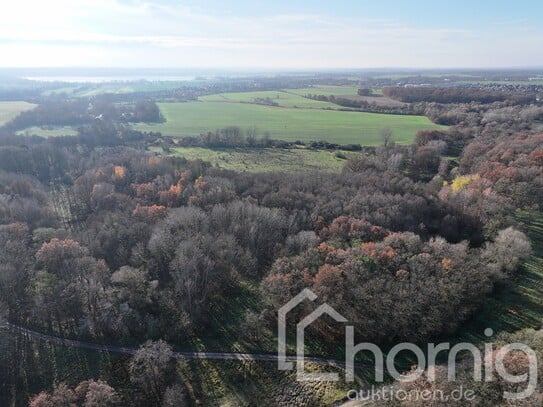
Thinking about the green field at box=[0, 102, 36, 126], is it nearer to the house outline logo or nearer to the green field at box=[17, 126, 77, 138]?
the green field at box=[17, 126, 77, 138]

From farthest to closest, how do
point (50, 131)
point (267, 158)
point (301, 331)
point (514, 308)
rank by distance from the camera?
point (50, 131)
point (267, 158)
point (514, 308)
point (301, 331)

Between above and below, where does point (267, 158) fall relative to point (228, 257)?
above

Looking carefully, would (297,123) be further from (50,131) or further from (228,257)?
(228,257)

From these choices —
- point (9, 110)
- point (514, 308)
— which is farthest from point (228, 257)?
point (9, 110)

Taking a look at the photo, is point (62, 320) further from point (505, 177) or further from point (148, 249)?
point (505, 177)

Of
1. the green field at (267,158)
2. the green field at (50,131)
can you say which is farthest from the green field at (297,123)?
the green field at (50,131)

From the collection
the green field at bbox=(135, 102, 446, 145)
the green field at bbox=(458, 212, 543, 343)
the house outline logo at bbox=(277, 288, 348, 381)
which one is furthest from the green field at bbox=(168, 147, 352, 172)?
the house outline logo at bbox=(277, 288, 348, 381)
